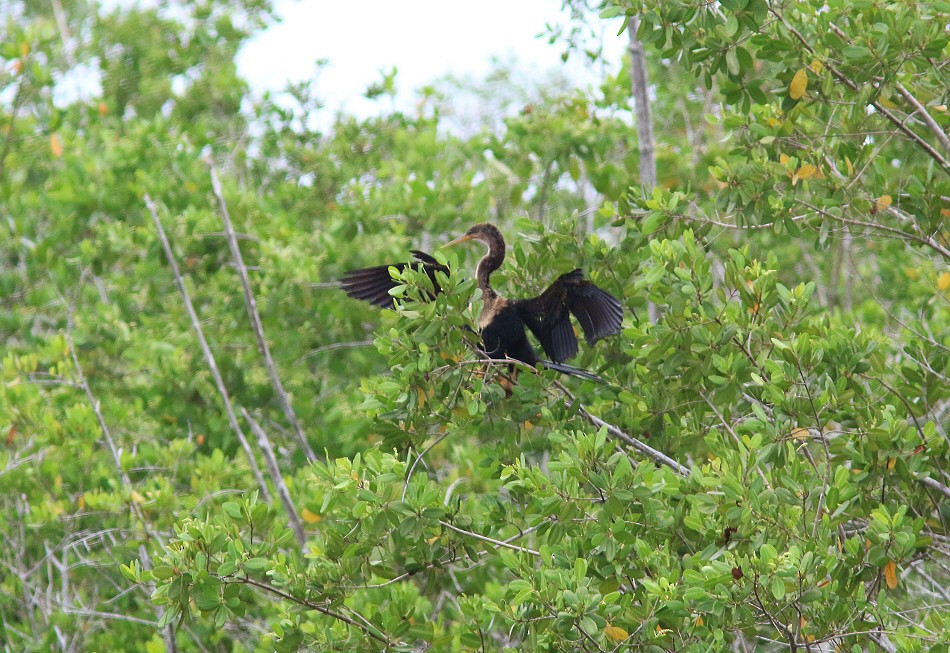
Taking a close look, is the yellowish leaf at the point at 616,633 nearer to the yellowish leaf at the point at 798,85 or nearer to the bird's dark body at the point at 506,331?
the bird's dark body at the point at 506,331

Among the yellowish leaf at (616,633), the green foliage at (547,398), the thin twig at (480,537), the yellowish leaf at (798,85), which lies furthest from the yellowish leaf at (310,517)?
the yellowish leaf at (798,85)

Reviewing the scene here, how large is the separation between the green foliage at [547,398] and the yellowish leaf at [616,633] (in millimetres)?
50

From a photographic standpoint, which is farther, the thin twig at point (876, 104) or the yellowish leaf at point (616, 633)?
the thin twig at point (876, 104)

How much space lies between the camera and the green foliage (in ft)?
10.7

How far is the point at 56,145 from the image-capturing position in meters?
7.62

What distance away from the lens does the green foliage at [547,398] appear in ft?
10.7

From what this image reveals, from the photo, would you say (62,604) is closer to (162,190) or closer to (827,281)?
(162,190)

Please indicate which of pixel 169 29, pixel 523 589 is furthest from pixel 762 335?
pixel 169 29

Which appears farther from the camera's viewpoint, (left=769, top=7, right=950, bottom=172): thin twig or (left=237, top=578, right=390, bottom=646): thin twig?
(left=769, top=7, right=950, bottom=172): thin twig

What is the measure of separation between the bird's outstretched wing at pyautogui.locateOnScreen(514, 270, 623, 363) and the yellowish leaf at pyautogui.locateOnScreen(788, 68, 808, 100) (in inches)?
36.8

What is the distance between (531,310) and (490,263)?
0.38m

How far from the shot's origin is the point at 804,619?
10.3 ft

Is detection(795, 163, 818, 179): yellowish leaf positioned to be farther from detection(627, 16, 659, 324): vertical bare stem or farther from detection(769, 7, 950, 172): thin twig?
detection(627, 16, 659, 324): vertical bare stem

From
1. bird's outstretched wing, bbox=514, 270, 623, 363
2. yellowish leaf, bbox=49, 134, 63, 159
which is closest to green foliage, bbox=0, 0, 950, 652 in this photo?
bird's outstretched wing, bbox=514, 270, 623, 363
